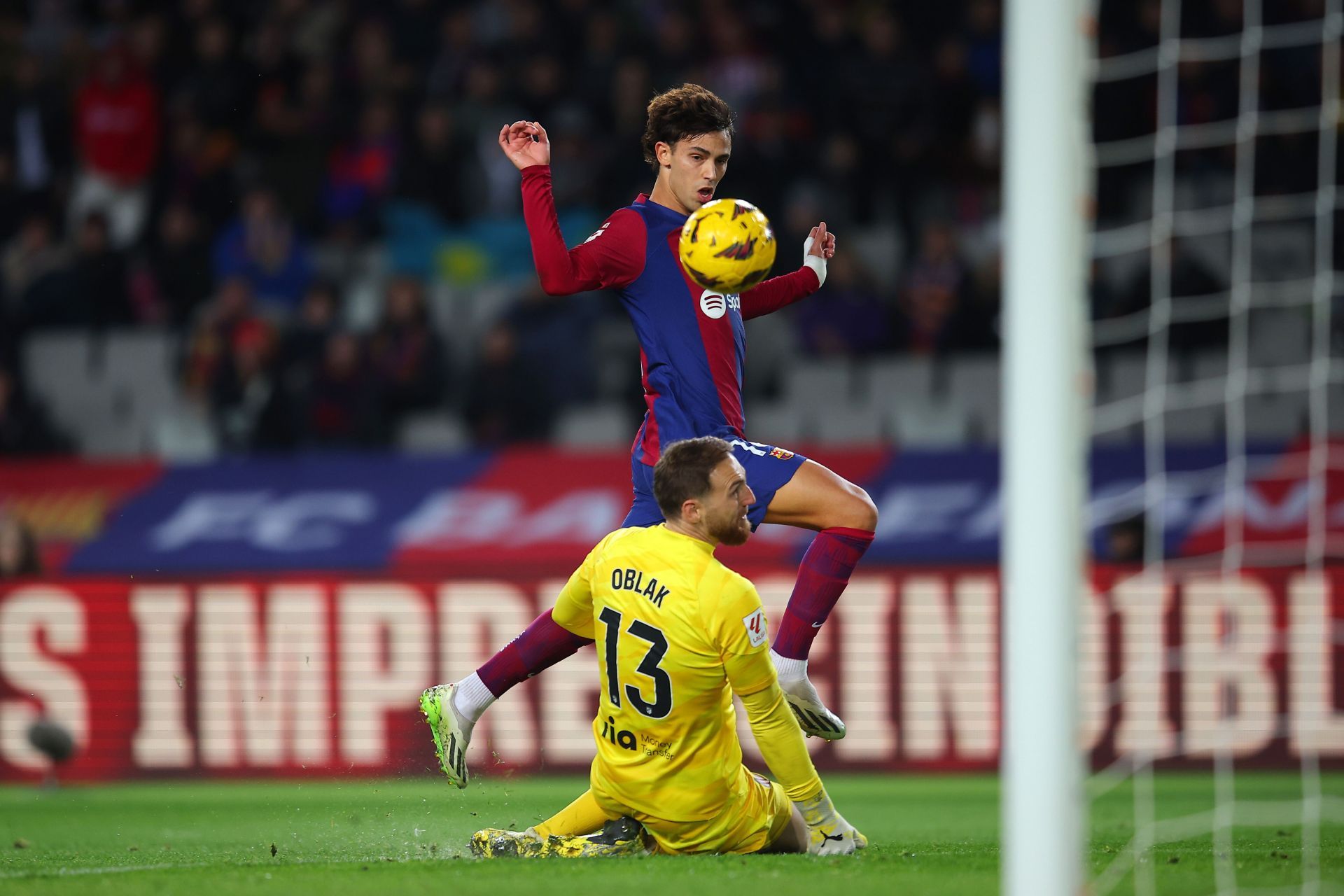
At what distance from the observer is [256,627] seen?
916 centimetres

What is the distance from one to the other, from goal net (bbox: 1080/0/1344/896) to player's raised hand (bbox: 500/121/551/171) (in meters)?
3.07

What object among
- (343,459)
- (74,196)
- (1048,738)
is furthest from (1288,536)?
(74,196)

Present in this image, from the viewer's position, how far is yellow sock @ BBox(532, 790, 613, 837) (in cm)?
489

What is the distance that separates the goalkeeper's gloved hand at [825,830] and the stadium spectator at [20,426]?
7824mm

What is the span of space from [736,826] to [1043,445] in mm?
1986

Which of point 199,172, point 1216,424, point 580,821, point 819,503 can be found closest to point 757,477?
point 819,503

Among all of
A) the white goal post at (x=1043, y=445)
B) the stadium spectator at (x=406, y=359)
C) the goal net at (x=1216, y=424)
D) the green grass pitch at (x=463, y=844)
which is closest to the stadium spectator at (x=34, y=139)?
the stadium spectator at (x=406, y=359)

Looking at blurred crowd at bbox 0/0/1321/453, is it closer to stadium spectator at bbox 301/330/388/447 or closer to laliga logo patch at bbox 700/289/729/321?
stadium spectator at bbox 301/330/388/447

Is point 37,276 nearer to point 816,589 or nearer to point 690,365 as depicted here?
point 690,365

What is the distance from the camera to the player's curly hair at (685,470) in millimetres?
4504

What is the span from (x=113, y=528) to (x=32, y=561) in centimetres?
97

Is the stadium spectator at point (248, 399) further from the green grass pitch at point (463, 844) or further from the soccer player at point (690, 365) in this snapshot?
the soccer player at point (690, 365)

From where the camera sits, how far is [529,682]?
902 centimetres

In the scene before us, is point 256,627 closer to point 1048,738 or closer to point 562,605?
point 562,605
